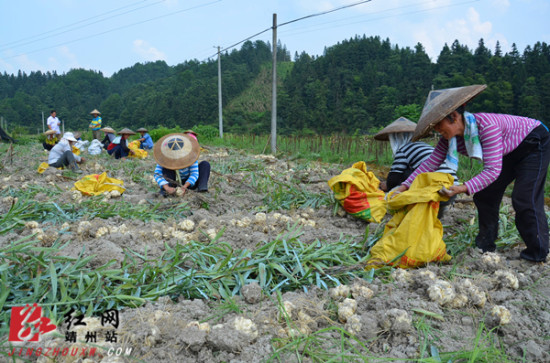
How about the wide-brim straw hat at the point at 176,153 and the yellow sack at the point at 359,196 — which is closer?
the yellow sack at the point at 359,196

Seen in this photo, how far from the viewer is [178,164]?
358cm

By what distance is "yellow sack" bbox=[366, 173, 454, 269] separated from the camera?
2.14 m

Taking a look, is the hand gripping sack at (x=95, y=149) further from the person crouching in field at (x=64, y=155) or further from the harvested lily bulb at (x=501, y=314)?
the harvested lily bulb at (x=501, y=314)

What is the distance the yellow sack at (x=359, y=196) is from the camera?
9.91ft

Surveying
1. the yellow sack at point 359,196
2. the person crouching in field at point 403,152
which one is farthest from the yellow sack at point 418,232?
the person crouching in field at point 403,152

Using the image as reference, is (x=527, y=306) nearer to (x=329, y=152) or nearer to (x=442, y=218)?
(x=442, y=218)

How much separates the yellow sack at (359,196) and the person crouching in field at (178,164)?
148 centimetres

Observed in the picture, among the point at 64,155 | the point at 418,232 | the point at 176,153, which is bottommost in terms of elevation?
the point at 418,232

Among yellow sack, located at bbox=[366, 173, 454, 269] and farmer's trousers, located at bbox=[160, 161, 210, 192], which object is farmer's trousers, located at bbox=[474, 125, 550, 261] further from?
farmer's trousers, located at bbox=[160, 161, 210, 192]

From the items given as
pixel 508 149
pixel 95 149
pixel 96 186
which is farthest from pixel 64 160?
pixel 508 149

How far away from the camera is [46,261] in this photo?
1.85 meters

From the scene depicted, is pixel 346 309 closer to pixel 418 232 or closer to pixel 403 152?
pixel 418 232

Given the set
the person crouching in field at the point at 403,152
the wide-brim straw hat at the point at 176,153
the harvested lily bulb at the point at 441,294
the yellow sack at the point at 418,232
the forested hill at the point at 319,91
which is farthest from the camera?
the forested hill at the point at 319,91

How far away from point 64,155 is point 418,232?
5643mm
